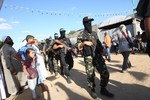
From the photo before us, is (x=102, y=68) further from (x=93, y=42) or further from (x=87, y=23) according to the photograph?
(x=87, y=23)

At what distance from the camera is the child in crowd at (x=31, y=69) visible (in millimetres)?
6070

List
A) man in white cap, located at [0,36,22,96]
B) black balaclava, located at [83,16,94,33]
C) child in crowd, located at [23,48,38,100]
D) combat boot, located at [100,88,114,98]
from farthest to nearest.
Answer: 1. man in white cap, located at [0,36,22,96]
2. child in crowd, located at [23,48,38,100]
3. black balaclava, located at [83,16,94,33]
4. combat boot, located at [100,88,114,98]

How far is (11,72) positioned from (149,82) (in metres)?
4.50

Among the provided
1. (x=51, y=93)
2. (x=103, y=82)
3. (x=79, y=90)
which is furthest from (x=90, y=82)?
(x=51, y=93)

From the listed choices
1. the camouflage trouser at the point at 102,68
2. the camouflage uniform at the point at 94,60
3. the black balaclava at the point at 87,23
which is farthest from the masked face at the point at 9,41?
the camouflage trouser at the point at 102,68

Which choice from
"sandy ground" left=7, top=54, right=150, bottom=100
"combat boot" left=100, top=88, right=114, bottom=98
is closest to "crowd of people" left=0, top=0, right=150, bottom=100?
"combat boot" left=100, top=88, right=114, bottom=98

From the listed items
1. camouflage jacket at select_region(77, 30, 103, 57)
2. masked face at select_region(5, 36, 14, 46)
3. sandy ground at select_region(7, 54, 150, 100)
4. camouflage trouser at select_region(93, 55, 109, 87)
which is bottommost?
sandy ground at select_region(7, 54, 150, 100)

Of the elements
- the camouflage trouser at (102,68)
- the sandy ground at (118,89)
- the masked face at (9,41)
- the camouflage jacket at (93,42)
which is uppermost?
the masked face at (9,41)

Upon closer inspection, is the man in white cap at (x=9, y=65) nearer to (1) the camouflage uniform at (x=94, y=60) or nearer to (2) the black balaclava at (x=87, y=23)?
(1) the camouflage uniform at (x=94, y=60)

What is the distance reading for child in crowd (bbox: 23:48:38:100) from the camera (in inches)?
239

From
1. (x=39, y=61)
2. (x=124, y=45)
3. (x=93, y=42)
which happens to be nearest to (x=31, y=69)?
(x=39, y=61)

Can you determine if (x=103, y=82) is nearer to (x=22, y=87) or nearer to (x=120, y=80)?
(x=120, y=80)

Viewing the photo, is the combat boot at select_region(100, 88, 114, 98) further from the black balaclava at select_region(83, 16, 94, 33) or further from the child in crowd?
the child in crowd

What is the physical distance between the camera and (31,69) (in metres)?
6.18
